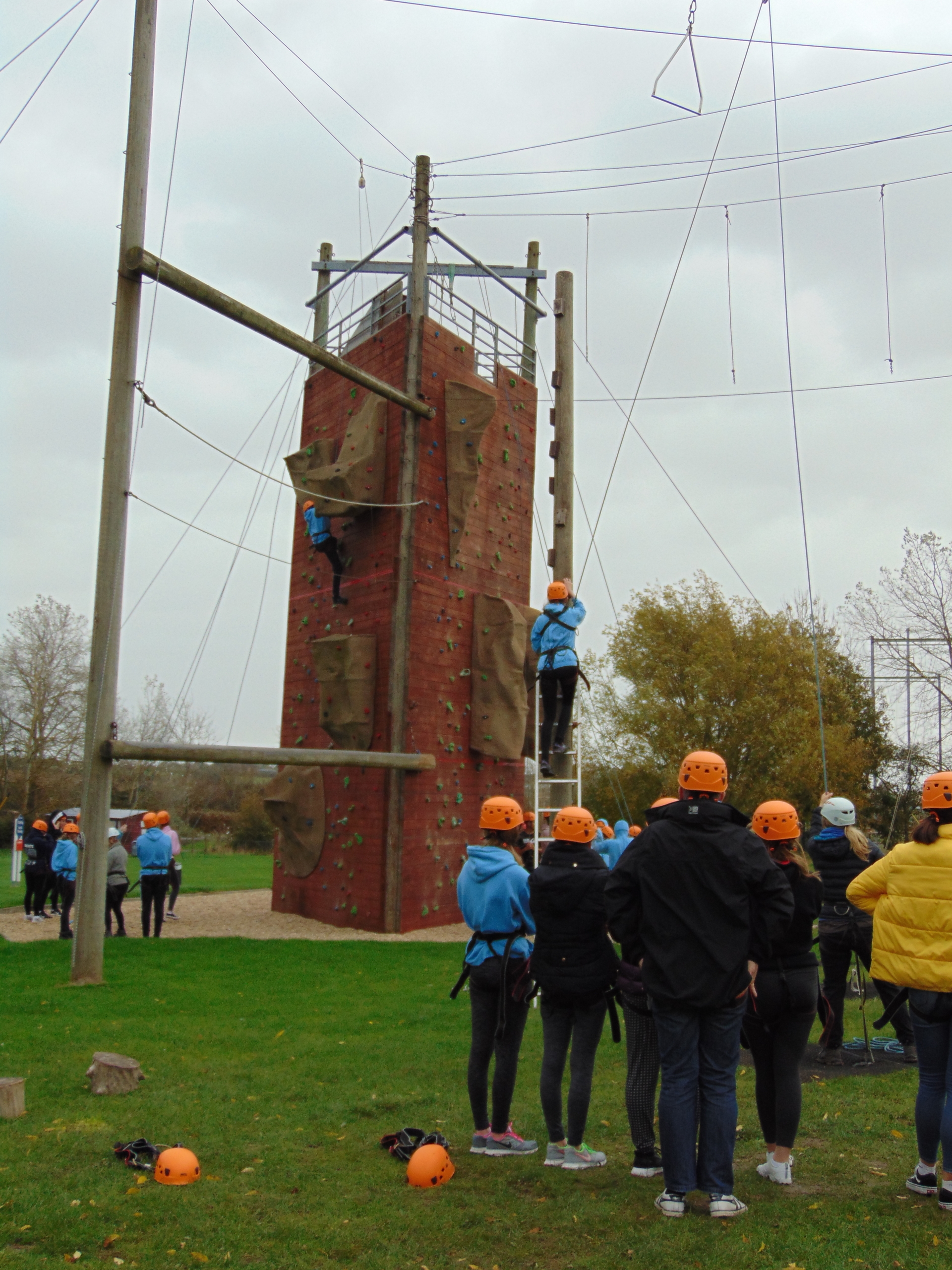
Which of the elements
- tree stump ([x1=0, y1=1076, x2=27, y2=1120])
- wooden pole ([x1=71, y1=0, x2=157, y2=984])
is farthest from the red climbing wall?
tree stump ([x1=0, y1=1076, x2=27, y2=1120])

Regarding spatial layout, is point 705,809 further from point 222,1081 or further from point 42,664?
point 42,664

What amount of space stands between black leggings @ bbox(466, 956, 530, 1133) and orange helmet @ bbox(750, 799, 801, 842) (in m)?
1.49

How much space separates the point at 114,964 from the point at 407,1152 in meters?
6.97

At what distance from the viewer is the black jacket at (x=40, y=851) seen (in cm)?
1448

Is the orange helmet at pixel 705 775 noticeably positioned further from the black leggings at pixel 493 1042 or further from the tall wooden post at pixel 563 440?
the tall wooden post at pixel 563 440

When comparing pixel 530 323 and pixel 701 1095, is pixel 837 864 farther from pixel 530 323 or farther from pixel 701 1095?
pixel 530 323

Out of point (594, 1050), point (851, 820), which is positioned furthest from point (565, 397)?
point (594, 1050)

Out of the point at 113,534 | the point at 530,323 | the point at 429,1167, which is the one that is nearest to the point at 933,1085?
the point at 429,1167

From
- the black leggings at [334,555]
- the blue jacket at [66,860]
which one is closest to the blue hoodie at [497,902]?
the blue jacket at [66,860]

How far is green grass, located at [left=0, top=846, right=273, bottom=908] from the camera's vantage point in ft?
73.7

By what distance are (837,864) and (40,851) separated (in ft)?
39.6

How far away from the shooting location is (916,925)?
454 centimetres

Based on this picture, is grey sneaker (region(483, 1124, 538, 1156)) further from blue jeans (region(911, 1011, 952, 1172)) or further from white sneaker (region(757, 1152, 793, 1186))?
blue jeans (region(911, 1011, 952, 1172))

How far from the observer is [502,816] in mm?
5434
